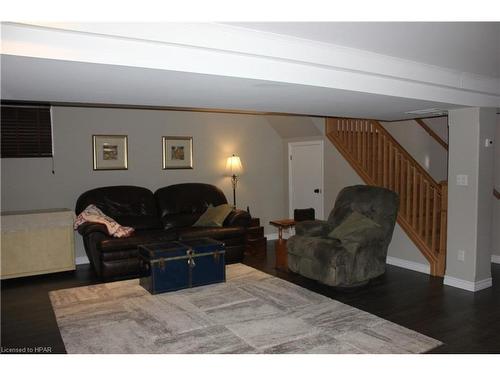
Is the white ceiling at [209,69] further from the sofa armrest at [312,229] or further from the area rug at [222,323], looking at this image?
the area rug at [222,323]

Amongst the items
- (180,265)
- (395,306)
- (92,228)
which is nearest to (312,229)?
(395,306)

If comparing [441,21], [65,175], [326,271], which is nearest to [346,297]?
[326,271]

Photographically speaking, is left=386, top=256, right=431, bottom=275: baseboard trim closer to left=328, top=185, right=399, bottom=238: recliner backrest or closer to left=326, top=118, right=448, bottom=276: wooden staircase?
left=326, top=118, right=448, bottom=276: wooden staircase

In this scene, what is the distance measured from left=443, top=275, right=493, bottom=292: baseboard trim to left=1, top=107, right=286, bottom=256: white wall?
3412mm

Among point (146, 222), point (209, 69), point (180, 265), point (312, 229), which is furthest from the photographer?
point (146, 222)

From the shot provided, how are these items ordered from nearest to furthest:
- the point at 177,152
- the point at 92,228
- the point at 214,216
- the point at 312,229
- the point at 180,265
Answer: the point at 180,265 → the point at 92,228 → the point at 312,229 → the point at 214,216 → the point at 177,152

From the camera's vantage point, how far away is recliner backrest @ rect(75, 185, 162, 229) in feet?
18.0

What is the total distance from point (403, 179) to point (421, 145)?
1521 millimetres

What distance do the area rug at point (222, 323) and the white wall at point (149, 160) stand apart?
1.72 m

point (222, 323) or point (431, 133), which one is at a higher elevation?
point (431, 133)

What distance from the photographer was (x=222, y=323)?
3.51 meters

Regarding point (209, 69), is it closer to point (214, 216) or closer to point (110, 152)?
point (214, 216)

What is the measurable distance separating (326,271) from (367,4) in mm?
3009

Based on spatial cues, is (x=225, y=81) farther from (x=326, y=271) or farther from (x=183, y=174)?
(x=183, y=174)
